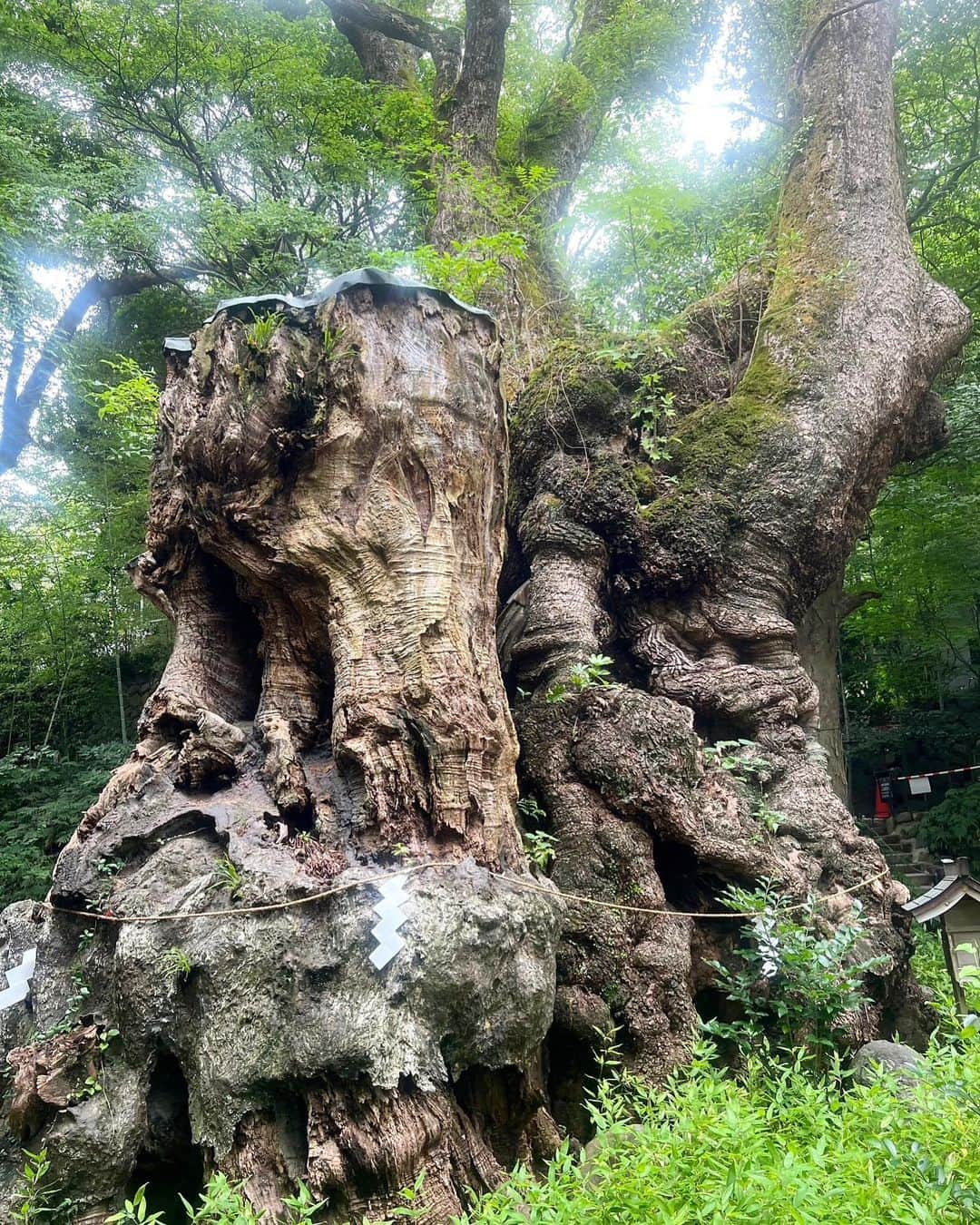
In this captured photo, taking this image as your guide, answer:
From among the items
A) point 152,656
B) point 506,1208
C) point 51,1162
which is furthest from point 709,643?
point 152,656

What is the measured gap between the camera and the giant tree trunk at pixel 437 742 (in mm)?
2666

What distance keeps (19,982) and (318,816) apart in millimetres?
1235

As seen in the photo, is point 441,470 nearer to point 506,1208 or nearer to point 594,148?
point 506,1208

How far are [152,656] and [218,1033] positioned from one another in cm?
849

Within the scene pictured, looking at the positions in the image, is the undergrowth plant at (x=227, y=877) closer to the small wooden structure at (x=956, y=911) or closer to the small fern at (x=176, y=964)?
the small fern at (x=176, y=964)

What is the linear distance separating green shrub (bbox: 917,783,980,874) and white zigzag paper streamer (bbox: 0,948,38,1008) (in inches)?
395

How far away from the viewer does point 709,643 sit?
15.4ft

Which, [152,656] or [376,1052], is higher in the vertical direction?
[152,656]

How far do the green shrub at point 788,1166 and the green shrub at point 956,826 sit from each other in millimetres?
9103

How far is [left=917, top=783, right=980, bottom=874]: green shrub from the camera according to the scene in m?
9.99

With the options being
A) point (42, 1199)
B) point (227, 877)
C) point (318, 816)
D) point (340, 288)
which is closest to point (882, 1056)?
point (318, 816)

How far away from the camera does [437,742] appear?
318 centimetres

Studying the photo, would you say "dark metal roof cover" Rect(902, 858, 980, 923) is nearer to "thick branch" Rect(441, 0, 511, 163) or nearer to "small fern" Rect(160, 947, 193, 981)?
"small fern" Rect(160, 947, 193, 981)

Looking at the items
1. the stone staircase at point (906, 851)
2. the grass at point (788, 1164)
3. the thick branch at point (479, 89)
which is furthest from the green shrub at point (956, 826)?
the thick branch at point (479, 89)
